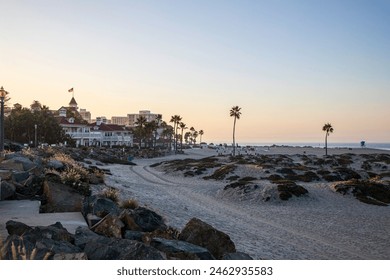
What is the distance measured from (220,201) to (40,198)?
15.3 m

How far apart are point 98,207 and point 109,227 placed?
2.43 metres

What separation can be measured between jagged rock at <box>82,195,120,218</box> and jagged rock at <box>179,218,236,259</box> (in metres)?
2.81

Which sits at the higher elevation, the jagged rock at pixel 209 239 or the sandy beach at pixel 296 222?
the jagged rock at pixel 209 239

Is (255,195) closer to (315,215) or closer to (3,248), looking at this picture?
(315,215)

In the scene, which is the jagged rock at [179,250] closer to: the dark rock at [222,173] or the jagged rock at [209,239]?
the jagged rock at [209,239]

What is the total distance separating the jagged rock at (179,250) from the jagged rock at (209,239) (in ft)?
3.59

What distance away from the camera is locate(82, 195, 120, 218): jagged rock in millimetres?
10555

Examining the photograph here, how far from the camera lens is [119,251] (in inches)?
247

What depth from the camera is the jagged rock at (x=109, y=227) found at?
8430 mm

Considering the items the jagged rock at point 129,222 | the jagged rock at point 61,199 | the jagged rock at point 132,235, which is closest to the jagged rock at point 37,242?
the jagged rock at point 132,235

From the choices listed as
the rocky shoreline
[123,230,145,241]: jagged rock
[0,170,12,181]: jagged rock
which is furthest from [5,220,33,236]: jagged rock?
[0,170,12,181]: jagged rock

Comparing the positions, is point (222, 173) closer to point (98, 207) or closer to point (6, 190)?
point (6, 190)

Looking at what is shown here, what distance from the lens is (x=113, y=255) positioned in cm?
622
